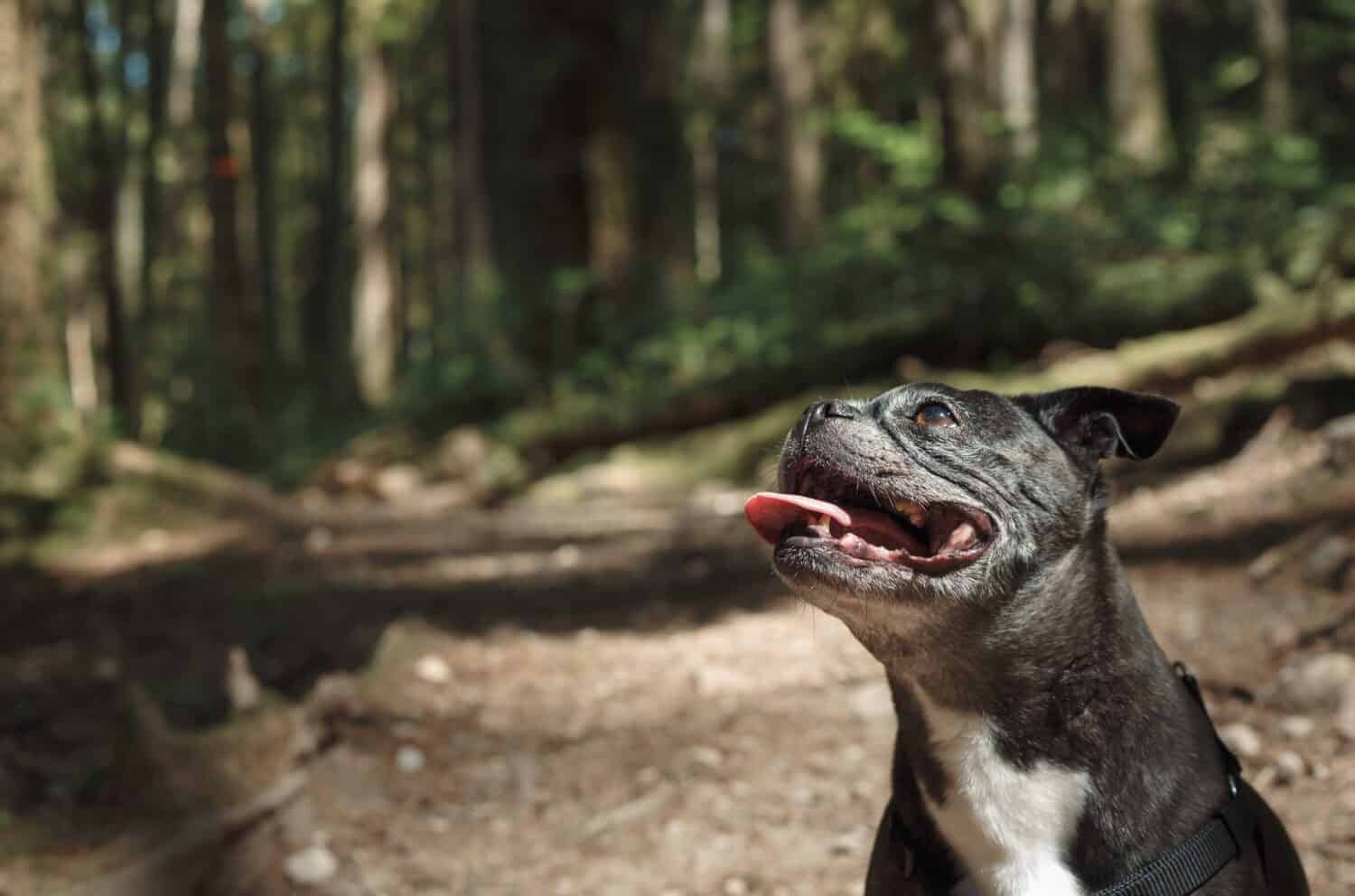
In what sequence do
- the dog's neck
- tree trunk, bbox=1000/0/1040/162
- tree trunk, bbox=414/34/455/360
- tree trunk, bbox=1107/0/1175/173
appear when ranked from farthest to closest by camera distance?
tree trunk, bbox=414/34/455/360 → tree trunk, bbox=1107/0/1175/173 → tree trunk, bbox=1000/0/1040/162 → the dog's neck

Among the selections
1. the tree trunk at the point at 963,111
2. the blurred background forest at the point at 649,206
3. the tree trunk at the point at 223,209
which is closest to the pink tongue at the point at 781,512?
the blurred background forest at the point at 649,206

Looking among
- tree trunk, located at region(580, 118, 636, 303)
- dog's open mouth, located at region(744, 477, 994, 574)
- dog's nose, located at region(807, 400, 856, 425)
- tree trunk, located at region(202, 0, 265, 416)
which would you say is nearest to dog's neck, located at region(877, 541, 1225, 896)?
dog's open mouth, located at region(744, 477, 994, 574)

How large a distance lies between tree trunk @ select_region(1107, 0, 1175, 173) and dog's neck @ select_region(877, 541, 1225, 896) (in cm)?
1490

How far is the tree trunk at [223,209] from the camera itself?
17375mm

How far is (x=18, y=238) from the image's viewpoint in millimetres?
9977

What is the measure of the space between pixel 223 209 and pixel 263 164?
29.1ft

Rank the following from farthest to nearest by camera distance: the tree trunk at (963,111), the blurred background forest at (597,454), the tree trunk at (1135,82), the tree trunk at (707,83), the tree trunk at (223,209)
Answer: the tree trunk at (707,83) < the tree trunk at (223,209) < the tree trunk at (1135,82) < the tree trunk at (963,111) < the blurred background forest at (597,454)

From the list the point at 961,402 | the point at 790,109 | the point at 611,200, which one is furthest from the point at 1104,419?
the point at 790,109

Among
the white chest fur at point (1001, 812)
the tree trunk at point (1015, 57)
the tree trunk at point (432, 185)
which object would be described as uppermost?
the tree trunk at point (1015, 57)

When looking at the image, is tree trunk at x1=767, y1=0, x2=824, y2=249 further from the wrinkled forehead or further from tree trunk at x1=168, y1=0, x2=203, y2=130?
the wrinkled forehead

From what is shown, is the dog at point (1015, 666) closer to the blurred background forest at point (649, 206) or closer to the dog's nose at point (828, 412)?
the dog's nose at point (828, 412)

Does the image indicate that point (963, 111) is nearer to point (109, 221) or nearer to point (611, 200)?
point (611, 200)

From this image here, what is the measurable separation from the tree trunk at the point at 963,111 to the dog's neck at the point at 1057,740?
906 cm

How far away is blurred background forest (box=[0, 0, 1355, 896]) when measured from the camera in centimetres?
420
